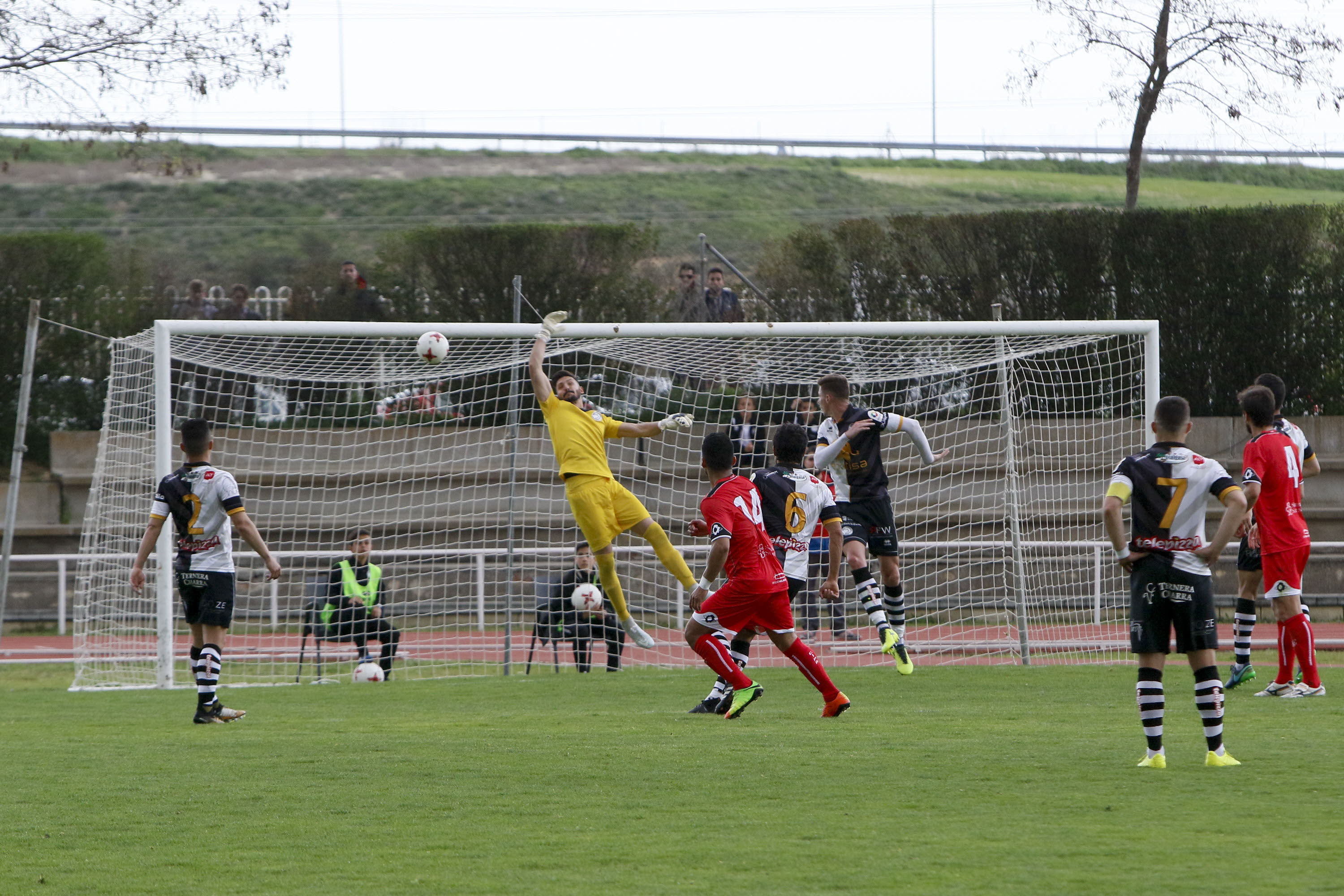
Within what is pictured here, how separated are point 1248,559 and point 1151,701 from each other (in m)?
3.98

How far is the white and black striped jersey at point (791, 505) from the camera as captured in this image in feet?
32.0

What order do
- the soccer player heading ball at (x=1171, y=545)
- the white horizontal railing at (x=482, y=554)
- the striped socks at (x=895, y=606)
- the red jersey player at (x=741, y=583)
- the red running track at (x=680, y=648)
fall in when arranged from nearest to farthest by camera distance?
the soccer player heading ball at (x=1171, y=545), the red jersey player at (x=741, y=583), the striped socks at (x=895, y=606), the white horizontal railing at (x=482, y=554), the red running track at (x=680, y=648)

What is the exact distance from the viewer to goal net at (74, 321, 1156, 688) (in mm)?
13266

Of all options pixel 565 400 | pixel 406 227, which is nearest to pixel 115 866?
pixel 565 400

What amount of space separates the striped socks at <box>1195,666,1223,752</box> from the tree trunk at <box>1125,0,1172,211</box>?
1513 centimetres

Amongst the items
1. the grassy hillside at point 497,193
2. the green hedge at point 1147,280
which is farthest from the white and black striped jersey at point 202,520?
the grassy hillside at point 497,193

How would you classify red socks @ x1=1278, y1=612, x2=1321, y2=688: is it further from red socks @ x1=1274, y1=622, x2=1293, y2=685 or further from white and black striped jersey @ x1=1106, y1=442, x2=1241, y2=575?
white and black striped jersey @ x1=1106, y1=442, x2=1241, y2=575

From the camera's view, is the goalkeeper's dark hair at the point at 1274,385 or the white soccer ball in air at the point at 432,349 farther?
the white soccer ball in air at the point at 432,349

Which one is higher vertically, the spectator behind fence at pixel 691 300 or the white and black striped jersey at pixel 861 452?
the spectator behind fence at pixel 691 300

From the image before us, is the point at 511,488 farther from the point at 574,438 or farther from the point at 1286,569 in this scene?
the point at 1286,569

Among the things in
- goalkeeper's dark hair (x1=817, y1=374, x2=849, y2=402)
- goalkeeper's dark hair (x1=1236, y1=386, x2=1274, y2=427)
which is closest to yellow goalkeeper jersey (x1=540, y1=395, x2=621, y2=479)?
goalkeeper's dark hair (x1=817, y1=374, x2=849, y2=402)

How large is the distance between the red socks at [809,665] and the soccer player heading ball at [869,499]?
2.40 metres

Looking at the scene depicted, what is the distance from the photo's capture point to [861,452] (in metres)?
11.4

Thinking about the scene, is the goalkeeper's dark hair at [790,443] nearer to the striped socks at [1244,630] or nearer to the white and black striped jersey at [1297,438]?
the white and black striped jersey at [1297,438]
